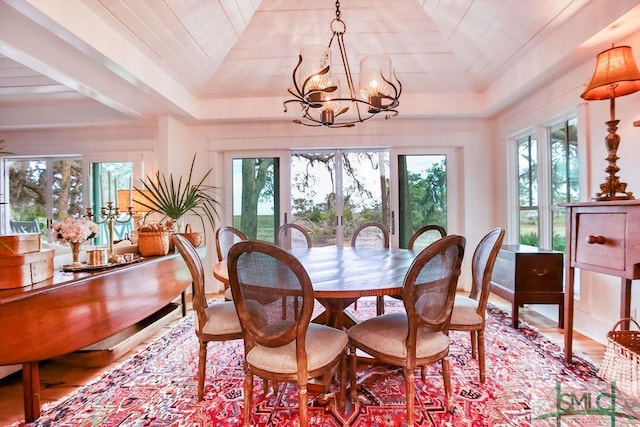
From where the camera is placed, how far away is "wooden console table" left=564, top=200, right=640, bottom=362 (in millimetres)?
1664

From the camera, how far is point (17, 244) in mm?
1660

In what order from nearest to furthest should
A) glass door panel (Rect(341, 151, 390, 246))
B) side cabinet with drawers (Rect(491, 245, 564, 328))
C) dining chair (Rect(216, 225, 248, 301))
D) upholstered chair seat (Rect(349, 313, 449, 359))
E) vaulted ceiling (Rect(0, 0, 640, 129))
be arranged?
1. upholstered chair seat (Rect(349, 313, 449, 359))
2. vaulted ceiling (Rect(0, 0, 640, 129))
3. dining chair (Rect(216, 225, 248, 301))
4. side cabinet with drawers (Rect(491, 245, 564, 328))
5. glass door panel (Rect(341, 151, 390, 246))

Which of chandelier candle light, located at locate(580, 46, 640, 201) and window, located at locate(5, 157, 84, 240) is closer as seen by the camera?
chandelier candle light, located at locate(580, 46, 640, 201)

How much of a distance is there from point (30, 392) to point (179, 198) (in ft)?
8.30

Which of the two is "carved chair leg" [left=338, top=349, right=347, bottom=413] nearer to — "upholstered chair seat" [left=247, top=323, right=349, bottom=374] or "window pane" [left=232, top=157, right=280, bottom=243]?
"upholstered chair seat" [left=247, top=323, right=349, bottom=374]

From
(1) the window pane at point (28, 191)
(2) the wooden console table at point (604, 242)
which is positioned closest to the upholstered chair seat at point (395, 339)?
(2) the wooden console table at point (604, 242)

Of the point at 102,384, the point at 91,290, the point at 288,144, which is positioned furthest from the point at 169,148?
the point at 102,384

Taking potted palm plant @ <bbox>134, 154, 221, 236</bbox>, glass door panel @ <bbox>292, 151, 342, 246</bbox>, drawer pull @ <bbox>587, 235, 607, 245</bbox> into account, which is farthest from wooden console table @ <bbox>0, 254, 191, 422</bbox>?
drawer pull @ <bbox>587, 235, 607, 245</bbox>

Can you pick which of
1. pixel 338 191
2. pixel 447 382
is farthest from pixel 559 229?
pixel 338 191

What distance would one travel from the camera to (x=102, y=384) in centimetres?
203

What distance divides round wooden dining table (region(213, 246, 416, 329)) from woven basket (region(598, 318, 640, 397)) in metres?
1.04

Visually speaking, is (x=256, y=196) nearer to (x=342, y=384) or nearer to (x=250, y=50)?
(x=250, y=50)

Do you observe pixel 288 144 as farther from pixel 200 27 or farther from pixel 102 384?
pixel 102 384

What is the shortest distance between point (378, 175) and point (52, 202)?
4727mm
